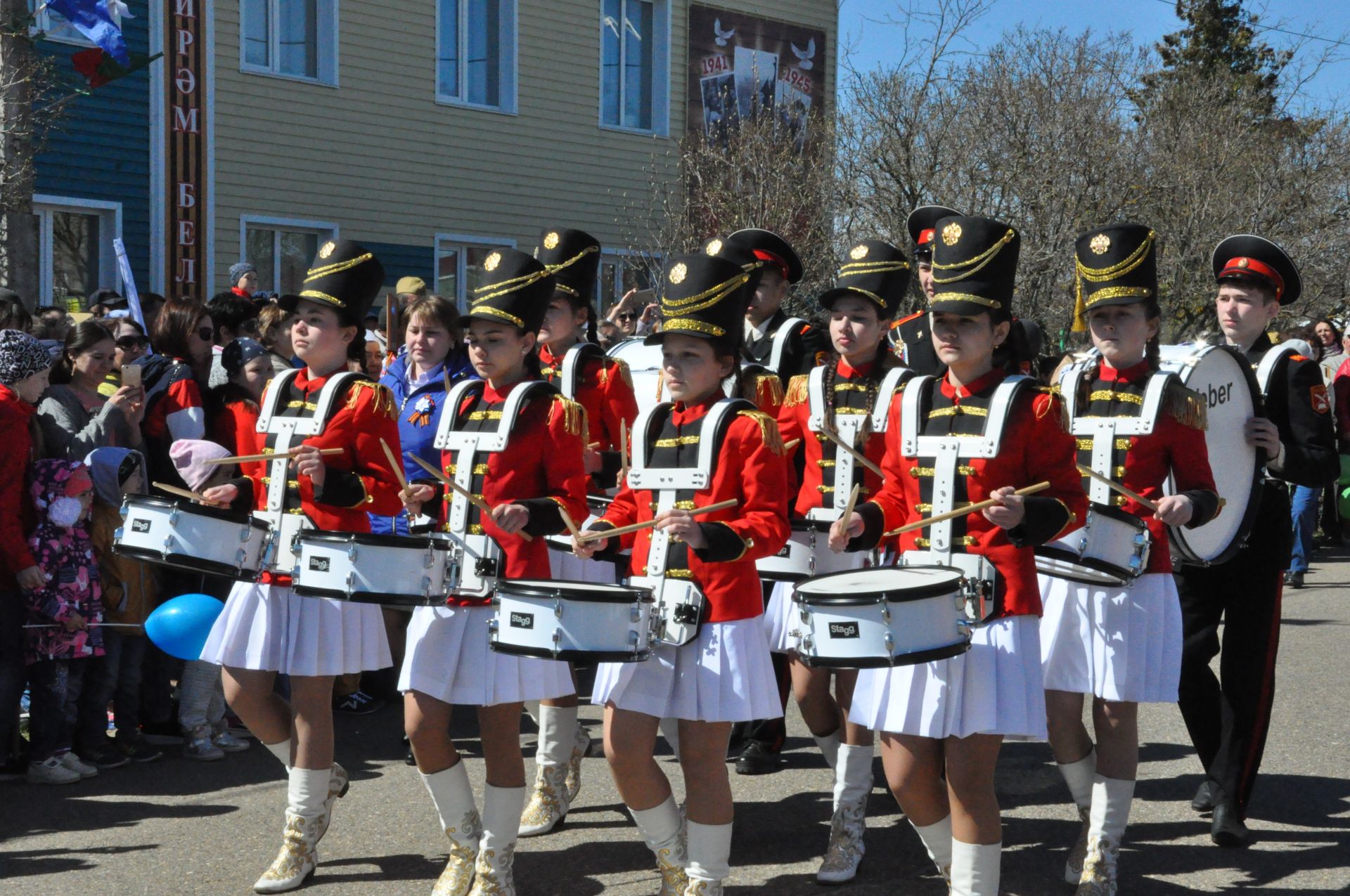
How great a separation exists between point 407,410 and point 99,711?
6.68 feet

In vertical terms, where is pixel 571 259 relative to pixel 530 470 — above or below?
above

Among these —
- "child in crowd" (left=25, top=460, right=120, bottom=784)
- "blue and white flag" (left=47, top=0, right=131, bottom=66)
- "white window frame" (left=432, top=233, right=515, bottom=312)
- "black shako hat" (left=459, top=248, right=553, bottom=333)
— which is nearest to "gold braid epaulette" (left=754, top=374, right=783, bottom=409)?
"black shako hat" (left=459, top=248, right=553, bottom=333)

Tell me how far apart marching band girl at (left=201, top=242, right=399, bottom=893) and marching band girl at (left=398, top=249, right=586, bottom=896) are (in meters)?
0.33

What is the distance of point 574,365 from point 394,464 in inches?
66.2

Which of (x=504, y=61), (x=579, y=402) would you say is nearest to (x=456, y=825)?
(x=579, y=402)

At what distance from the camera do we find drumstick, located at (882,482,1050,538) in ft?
13.9

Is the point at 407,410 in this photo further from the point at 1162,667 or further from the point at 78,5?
the point at 78,5

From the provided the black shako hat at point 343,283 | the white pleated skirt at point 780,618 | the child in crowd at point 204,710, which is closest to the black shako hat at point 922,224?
the white pleated skirt at point 780,618

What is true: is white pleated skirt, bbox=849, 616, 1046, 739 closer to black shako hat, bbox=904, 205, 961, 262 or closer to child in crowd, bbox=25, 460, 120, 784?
black shako hat, bbox=904, 205, 961, 262

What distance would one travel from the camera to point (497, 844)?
4965 mm

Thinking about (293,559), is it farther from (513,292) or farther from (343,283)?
(513,292)

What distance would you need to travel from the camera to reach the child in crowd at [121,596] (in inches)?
276

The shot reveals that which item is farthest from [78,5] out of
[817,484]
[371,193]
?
[817,484]

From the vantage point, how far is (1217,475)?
571 centimetres
